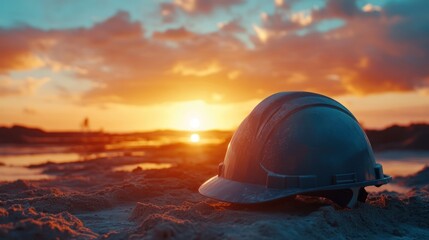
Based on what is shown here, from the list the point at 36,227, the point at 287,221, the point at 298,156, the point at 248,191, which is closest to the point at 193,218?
the point at 248,191

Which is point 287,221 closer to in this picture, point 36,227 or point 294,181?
point 294,181

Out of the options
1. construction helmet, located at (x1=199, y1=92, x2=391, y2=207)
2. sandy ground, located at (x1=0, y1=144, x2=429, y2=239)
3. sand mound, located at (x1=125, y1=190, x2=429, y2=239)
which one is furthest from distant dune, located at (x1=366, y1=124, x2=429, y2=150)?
construction helmet, located at (x1=199, y1=92, x2=391, y2=207)

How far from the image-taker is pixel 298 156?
5371 millimetres

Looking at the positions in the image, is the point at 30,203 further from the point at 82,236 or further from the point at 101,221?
the point at 82,236

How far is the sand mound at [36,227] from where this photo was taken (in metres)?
4.38

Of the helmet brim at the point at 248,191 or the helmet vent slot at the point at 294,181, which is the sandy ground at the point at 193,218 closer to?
the helmet brim at the point at 248,191

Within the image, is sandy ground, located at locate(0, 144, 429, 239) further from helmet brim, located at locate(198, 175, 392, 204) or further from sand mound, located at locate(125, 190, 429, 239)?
helmet brim, located at locate(198, 175, 392, 204)

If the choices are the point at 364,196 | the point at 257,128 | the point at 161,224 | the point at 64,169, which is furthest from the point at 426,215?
the point at 64,169

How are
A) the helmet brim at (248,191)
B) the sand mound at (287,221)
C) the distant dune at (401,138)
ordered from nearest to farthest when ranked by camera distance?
the sand mound at (287,221)
the helmet brim at (248,191)
the distant dune at (401,138)

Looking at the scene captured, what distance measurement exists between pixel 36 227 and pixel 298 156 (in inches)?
122

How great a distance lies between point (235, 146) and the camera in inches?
237

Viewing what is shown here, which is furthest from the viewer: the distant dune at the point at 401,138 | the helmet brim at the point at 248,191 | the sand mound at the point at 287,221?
the distant dune at the point at 401,138

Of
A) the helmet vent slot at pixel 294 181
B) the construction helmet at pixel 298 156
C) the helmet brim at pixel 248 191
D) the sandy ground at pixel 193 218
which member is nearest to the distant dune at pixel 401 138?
the sandy ground at pixel 193 218

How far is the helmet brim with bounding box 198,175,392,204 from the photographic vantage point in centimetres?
519
